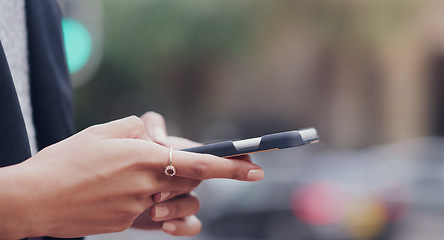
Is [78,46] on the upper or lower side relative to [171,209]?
upper

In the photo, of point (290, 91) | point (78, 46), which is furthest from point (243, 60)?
point (78, 46)

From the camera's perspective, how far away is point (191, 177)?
918 mm

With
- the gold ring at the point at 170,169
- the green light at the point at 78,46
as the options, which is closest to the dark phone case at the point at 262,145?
the gold ring at the point at 170,169

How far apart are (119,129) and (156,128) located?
332 millimetres

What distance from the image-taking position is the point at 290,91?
13.2 meters

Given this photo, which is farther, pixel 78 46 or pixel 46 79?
pixel 78 46

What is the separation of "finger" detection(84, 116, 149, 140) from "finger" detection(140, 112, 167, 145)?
0.20 meters

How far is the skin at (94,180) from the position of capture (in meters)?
0.80

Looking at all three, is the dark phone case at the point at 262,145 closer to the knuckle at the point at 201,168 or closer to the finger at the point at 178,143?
the knuckle at the point at 201,168

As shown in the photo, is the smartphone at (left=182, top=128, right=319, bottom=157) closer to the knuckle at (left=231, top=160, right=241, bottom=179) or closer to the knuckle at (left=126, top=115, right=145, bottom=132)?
the knuckle at (left=231, top=160, right=241, bottom=179)

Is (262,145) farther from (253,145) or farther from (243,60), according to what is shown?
(243,60)

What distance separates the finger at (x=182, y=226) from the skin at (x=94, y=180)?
0.94ft

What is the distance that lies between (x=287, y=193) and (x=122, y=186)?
4805 mm

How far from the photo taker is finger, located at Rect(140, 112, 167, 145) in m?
1.22
